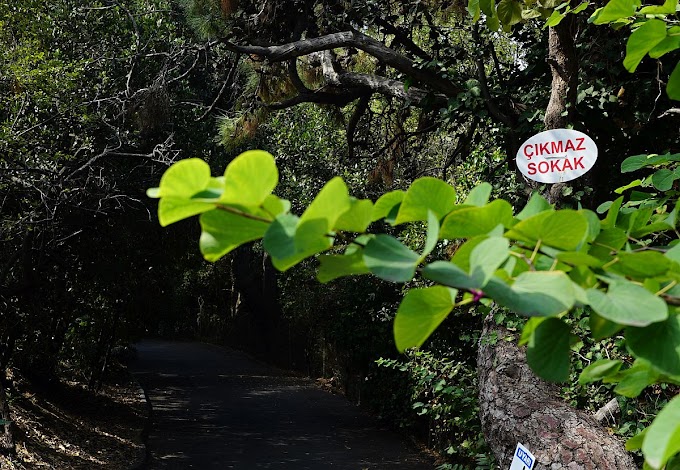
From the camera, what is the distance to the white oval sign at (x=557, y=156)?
400 centimetres

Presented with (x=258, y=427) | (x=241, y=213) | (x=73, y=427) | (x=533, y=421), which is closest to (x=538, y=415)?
(x=533, y=421)

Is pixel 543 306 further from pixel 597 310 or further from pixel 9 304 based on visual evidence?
pixel 9 304

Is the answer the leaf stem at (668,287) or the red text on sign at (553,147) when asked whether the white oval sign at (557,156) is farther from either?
A: the leaf stem at (668,287)

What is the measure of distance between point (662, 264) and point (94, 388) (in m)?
15.1

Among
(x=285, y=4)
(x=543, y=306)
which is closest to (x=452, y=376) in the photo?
(x=285, y=4)

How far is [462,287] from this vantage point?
74 centimetres

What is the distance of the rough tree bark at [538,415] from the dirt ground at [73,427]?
6.11 m

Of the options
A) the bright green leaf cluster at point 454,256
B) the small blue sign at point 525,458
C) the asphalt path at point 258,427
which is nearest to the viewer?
the bright green leaf cluster at point 454,256

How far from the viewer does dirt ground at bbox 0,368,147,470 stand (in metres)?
9.31

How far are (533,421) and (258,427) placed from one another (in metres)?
9.99

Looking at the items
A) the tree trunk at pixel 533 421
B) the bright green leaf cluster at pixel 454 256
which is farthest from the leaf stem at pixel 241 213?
the tree trunk at pixel 533 421

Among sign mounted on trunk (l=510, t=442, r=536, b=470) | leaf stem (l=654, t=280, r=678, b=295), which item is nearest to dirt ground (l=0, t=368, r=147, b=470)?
sign mounted on trunk (l=510, t=442, r=536, b=470)

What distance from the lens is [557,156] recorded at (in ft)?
13.4

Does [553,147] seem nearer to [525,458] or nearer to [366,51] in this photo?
[525,458]
